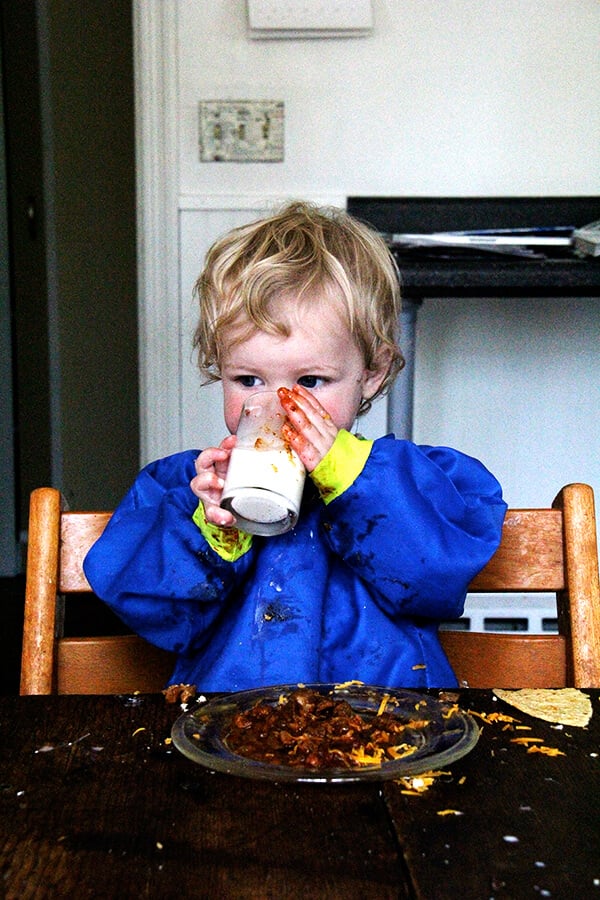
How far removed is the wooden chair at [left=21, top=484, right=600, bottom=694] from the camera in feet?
3.57

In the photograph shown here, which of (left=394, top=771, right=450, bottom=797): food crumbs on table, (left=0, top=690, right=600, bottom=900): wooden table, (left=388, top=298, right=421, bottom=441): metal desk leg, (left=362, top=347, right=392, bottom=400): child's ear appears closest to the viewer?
(left=0, top=690, right=600, bottom=900): wooden table

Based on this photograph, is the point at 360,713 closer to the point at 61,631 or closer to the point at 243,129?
the point at 61,631

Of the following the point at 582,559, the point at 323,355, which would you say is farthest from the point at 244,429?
the point at 582,559

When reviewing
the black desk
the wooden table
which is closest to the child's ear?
the wooden table

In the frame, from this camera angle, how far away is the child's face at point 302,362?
3.97 feet

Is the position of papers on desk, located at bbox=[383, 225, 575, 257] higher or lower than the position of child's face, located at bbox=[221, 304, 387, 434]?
higher

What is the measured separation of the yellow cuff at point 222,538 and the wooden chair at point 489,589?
10 cm

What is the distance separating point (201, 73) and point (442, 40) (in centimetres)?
58

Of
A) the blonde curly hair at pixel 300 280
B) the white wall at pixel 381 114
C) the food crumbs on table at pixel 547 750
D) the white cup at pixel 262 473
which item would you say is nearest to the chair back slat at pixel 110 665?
the white cup at pixel 262 473

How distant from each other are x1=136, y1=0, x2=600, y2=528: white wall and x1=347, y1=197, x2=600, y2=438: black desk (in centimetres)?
3

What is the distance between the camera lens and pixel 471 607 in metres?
2.82

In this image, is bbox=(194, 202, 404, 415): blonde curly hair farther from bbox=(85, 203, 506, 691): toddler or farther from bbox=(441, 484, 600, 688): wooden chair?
bbox=(441, 484, 600, 688): wooden chair

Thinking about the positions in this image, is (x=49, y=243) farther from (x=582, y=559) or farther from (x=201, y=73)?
(x=582, y=559)

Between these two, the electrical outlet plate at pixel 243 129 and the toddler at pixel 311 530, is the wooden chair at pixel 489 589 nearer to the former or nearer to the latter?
the toddler at pixel 311 530
